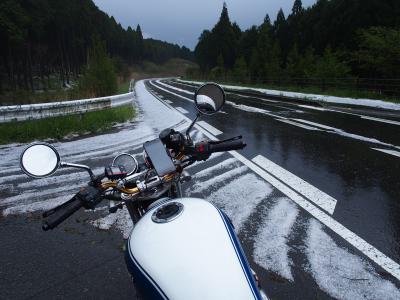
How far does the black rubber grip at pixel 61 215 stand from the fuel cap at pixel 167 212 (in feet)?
1.56

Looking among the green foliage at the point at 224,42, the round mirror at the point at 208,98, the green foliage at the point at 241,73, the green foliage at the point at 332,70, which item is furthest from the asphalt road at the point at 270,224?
the green foliage at the point at 224,42

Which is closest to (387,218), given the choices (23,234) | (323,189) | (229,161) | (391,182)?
(323,189)

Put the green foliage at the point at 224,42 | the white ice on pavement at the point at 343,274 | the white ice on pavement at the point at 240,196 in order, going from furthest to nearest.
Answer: the green foliage at the point at 224,42, the white ice on pavement at the point at 240,196, the white ice on pavement at the point at 343,274

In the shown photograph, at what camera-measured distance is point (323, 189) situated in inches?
202

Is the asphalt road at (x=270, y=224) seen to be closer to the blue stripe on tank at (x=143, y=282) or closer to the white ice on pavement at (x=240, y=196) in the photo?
the white ice on pavement at (x=240, y=196)

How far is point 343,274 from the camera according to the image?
9.83ft

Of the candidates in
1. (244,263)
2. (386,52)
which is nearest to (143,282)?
(244,263)

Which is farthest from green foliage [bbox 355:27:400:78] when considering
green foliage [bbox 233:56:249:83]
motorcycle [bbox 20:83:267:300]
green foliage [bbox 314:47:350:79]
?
green foliage [bbox 233:56:249:83]

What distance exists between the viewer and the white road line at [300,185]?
4.56m

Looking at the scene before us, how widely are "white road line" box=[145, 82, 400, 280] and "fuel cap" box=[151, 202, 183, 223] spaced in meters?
2.31

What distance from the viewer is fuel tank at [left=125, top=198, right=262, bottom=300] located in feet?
4.59

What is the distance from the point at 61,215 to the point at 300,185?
4.16 m

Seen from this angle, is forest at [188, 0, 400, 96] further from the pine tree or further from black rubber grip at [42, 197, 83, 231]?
black rubber grip at [42, 197, 83, 231]

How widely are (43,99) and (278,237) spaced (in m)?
12.1
